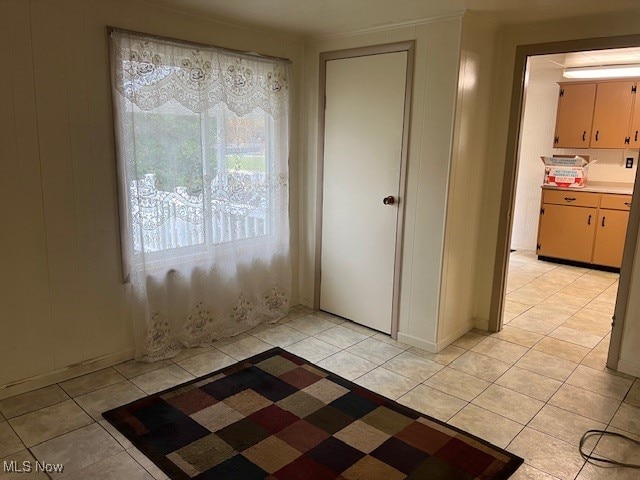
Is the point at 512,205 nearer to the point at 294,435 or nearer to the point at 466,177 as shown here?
the point at 466,177

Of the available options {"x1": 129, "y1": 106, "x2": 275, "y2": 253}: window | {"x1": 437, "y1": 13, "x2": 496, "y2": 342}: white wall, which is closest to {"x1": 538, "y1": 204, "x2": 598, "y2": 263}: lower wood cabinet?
{"x1": 437, "y1": 13, "x2": 496, "y2": 342}: white wall

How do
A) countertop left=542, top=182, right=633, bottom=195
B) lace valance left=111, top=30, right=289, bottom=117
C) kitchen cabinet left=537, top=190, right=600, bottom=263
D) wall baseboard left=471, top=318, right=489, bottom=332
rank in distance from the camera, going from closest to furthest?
lace valance left=111, top=30, right=289, bottom=117 → wall baseboard left=471, top=318, right=489, bottom=332 → countertop left=542, top=182, right=633, bottom=195 → kitchen cabinet left=537, top=190, right=600, bottom=263

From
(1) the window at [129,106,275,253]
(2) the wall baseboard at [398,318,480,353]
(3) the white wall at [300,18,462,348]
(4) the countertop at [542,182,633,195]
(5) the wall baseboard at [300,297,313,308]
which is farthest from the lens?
(4) the countertop at [542,182,633,195]

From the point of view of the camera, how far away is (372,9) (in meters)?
2.92

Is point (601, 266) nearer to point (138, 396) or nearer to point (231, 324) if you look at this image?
point (231, 324)

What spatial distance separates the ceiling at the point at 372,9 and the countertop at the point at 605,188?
121 inches

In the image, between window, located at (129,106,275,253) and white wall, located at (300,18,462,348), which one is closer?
window, located at (129,106,275,253)

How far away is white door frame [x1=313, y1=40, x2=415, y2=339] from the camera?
10.7 ft

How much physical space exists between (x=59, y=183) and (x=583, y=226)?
5.41 metres

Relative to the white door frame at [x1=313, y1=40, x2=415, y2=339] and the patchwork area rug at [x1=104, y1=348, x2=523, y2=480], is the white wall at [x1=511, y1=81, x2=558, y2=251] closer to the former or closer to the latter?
the white door frame at [x1=313, y1=40, x2=415, y2=339]

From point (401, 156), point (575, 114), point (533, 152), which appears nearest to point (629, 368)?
point (401, 156)

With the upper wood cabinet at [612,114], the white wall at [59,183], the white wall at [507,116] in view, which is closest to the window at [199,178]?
the white wall at [59,183]

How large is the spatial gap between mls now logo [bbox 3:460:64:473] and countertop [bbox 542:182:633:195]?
18.5 ft

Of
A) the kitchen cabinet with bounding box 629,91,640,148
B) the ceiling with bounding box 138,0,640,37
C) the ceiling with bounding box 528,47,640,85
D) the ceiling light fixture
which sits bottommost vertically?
the kitchen cabinet with bounding box 629,91,640,148
